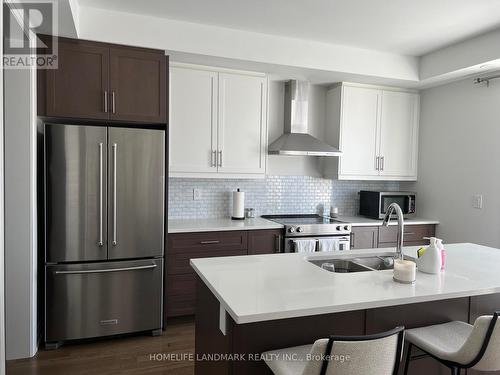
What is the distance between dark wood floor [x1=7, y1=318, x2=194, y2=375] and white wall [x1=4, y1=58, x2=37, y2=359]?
0.26m

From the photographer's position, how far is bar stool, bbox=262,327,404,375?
1.26 meters

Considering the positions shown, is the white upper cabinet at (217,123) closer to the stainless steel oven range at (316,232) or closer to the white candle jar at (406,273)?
the stainless steel oven range at (316,232)

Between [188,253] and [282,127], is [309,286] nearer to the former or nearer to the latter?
[188,253]

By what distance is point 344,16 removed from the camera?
9.73 feet

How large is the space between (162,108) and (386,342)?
255cm

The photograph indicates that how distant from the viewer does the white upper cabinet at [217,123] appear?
11.5 feet

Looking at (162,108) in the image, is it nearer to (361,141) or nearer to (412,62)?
(361,141)

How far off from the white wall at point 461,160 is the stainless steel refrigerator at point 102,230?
3.08 m

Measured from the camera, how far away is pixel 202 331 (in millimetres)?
2037

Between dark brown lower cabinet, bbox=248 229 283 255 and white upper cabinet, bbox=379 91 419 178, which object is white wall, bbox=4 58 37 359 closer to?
dark brown lower cabinet, bbox=248 229 283 255

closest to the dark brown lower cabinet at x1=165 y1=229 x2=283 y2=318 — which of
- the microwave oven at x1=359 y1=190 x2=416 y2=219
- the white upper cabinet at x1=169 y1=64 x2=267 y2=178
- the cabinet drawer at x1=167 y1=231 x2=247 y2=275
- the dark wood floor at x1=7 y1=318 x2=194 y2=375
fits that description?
the cabinet drawer at x1=167 y1=231 x2=247 y2=275

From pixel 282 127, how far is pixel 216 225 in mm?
1409

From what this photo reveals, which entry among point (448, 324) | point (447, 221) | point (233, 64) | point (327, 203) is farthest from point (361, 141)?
point (448, 324)

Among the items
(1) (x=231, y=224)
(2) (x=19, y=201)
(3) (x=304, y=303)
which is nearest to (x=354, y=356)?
(3) (x=304, y=303)
